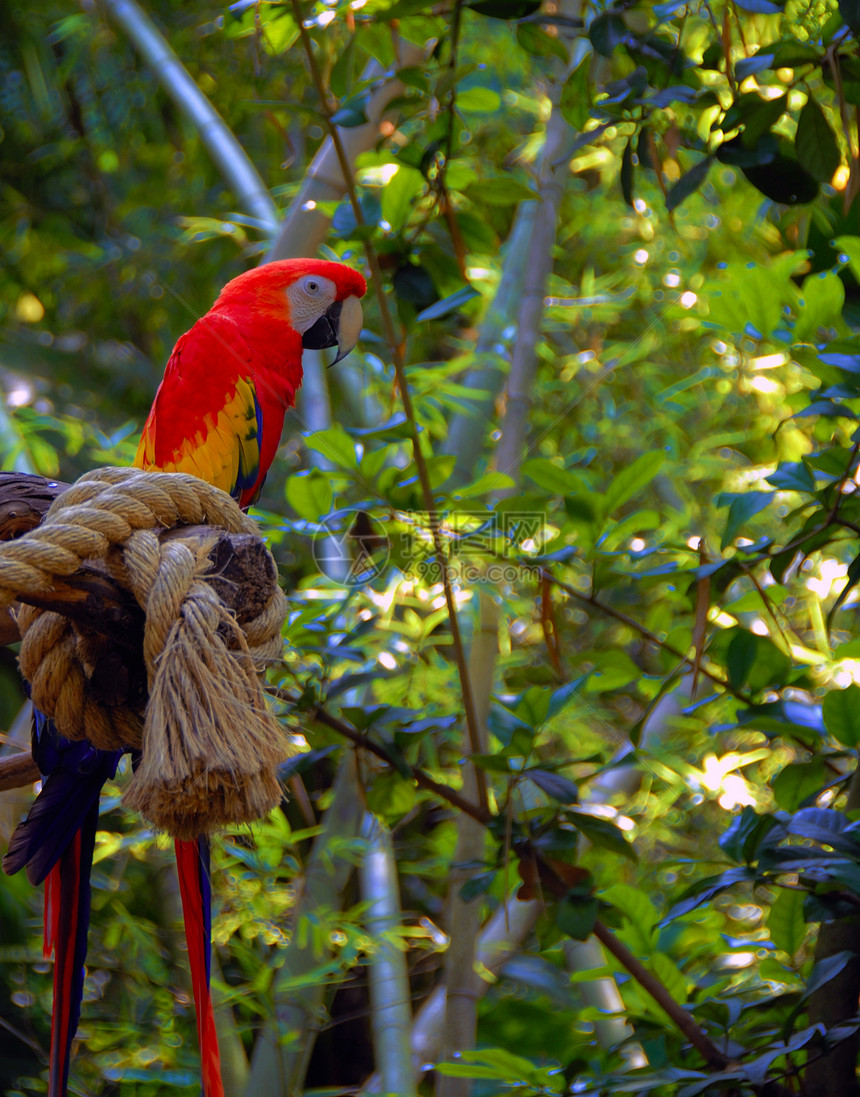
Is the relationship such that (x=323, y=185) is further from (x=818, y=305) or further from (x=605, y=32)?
(x=818, y=305)

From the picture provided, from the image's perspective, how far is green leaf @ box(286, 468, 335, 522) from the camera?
24.9 inches

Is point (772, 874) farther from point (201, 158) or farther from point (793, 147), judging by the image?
point (201, 158)

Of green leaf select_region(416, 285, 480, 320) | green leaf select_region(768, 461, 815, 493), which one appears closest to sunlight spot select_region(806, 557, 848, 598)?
green leaf select_region(768, 461, 815, 493)

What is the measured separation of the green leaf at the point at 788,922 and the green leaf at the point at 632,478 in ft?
0.90

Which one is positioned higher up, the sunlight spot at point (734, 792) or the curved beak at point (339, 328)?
the curved beak at point (339, 328)

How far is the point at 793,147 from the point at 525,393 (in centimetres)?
31

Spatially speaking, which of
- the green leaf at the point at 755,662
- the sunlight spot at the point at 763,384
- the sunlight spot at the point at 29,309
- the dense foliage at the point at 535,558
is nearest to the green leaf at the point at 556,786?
the dense foliage at the point at 535,558

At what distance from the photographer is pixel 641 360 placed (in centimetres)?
170

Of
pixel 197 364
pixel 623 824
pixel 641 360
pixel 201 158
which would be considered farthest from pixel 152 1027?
pixel 201 158

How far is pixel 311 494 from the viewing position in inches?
25.1

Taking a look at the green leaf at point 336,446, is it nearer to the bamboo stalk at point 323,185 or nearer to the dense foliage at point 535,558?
the dense foliage at point 535,558

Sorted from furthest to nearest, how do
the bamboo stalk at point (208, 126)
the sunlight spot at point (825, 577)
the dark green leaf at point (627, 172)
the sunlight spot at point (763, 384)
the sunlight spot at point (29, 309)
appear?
1. the sunlight spot at point (29, 309)
2. the sunlight spot at point (763, 384)
3. the bamboo stalk at point (208, 126)
4. the sunlight spot at point (825, 577)
5. the dark green leaf at point (627, 172)

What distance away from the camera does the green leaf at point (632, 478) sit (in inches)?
23.1

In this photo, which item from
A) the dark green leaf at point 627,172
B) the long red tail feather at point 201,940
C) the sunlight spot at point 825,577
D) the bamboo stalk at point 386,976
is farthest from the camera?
the sunlight spot at point 825,577
